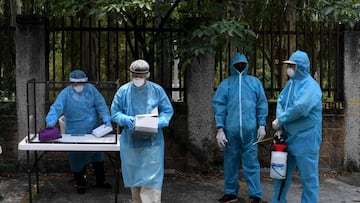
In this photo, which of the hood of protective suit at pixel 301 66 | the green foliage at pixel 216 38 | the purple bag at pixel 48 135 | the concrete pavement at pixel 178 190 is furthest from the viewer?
the concrete pavement at pixel 178 190

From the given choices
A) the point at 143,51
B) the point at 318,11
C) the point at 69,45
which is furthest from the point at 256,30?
the point at 69,45

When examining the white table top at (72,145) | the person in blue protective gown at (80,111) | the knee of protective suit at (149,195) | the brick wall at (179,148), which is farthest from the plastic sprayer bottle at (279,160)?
the brick wall at (179,148)

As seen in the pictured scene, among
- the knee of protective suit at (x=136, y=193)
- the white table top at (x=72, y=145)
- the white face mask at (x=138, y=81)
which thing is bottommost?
the knee of protective suit at (x=136, y=193)

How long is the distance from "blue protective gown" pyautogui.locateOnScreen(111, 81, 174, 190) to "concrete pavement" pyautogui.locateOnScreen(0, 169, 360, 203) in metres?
1.16

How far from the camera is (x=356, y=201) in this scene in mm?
6617

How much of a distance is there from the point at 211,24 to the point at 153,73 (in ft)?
5.02

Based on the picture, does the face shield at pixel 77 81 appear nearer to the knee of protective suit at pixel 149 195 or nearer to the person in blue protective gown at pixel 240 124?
the person in blue protective gown at pixel 240 124

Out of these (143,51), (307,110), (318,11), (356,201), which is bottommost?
(356,201)

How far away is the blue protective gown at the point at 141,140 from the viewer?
5.34 metres

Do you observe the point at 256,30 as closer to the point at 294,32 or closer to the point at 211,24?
the point at 294,32

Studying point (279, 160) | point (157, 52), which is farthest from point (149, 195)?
point (157, 52)

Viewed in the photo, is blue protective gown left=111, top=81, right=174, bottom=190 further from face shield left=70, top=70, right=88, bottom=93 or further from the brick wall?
the brick wall

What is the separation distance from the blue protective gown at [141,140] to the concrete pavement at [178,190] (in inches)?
45.5

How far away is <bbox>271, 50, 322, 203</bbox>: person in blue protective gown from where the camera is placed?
5488 millimetres
